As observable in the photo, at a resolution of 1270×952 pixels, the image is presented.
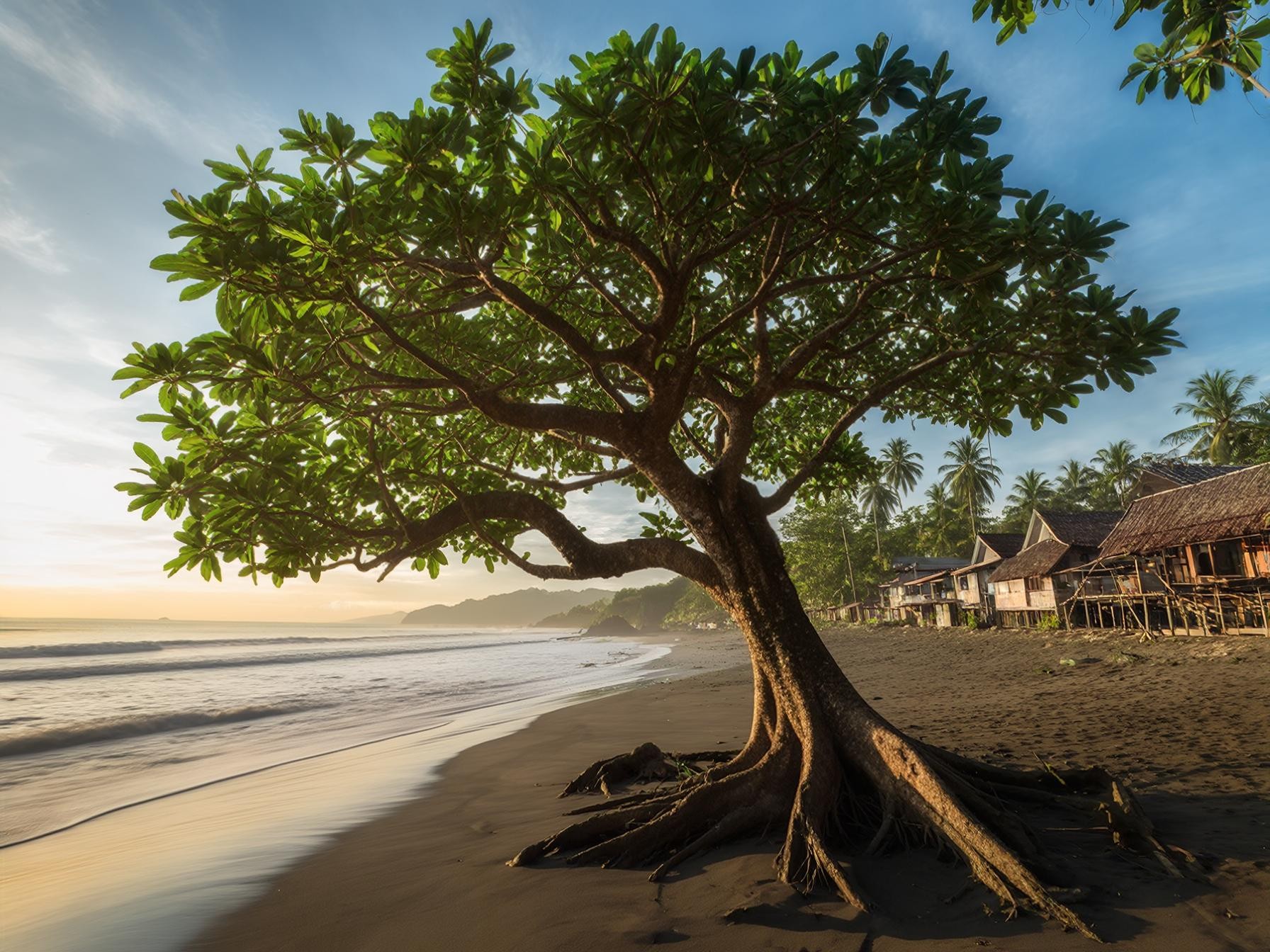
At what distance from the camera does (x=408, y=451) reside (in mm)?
6574

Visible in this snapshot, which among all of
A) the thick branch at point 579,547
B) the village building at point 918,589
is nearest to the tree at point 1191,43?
the thick branch at point 579,547

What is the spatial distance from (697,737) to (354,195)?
368 inches

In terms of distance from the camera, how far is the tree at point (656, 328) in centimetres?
402

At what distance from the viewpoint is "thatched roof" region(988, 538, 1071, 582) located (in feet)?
107

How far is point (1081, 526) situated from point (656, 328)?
3756 cm

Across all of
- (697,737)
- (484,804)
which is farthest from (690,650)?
(484,804)

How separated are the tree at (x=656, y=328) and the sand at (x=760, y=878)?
277 mm

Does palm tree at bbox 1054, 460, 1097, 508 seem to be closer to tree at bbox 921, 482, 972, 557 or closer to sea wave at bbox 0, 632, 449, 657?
tree at bbox 921, 482, 972, 557

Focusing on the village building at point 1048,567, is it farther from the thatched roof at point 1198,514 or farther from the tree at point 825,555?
the tree at point 825,555

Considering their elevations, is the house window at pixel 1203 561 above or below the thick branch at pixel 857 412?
below

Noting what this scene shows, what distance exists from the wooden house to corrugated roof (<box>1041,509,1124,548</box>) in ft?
17.5

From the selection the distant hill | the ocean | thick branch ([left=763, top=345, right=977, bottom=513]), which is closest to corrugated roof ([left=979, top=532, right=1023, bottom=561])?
the ocean

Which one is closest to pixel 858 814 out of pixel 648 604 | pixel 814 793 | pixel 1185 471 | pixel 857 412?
pixel 814 793

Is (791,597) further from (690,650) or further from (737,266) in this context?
(690,650)
